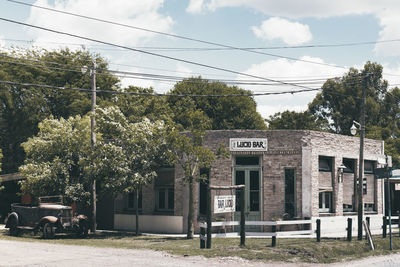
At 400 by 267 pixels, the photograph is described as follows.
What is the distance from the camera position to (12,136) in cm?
5062

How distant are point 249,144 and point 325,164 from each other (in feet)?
16.5

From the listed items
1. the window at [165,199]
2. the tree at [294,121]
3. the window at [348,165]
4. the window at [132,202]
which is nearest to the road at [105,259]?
the window at [165,199]

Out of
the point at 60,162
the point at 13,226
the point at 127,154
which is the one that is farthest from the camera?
the point at 60,162

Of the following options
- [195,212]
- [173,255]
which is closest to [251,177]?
[195,212]

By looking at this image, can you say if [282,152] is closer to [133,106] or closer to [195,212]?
[195,212]

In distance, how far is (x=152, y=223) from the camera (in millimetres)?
30078

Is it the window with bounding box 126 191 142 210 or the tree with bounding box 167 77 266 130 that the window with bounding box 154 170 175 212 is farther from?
the tree with bounding box 167 77 266 130

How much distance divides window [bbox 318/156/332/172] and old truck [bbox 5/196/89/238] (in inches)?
514

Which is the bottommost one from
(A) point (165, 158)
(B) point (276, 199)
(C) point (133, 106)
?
(B) point (276, 199)

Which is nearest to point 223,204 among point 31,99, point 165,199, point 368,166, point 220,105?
point 165,199

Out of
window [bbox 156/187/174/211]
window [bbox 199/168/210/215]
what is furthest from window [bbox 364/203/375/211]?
window [bbox 156/187/174/211]

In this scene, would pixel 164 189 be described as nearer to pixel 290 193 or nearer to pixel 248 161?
pixel 248 161

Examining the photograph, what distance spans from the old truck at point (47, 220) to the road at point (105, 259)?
491cm

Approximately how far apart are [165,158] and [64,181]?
548 centimetres
